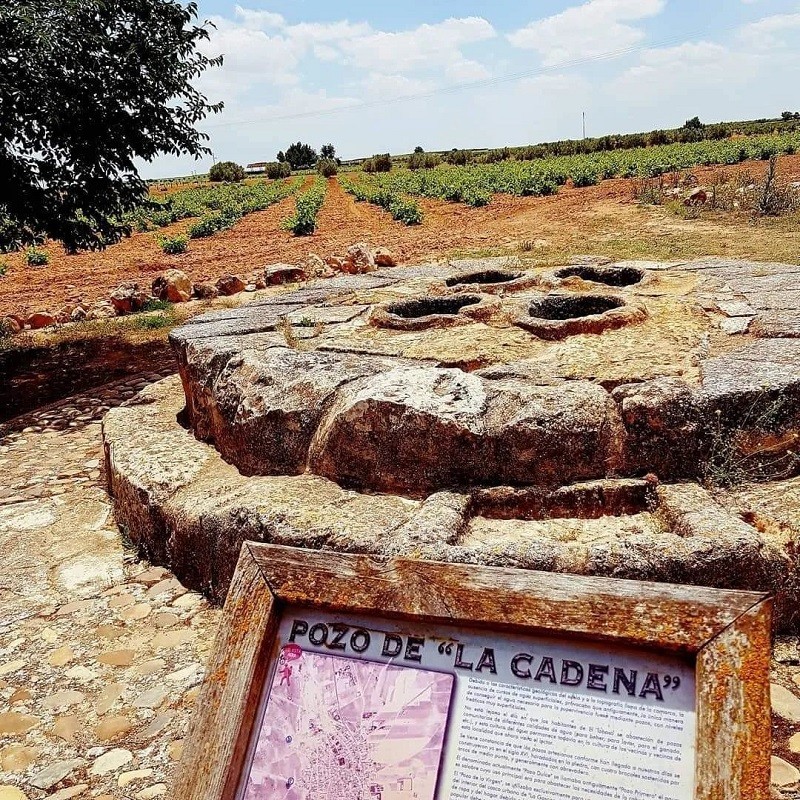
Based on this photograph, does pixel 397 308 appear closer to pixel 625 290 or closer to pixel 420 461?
pixel 625 290

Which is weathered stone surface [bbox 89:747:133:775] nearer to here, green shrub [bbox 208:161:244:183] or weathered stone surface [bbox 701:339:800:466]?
weathered stone surface [bbox 701:339:800:466]

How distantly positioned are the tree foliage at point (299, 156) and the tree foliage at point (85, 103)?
60.9m

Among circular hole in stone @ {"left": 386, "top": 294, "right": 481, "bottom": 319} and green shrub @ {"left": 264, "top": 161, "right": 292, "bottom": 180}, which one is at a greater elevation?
circular hole in stone @ {"left": 386, "top": 294, "right": 481, "bottom": 319}

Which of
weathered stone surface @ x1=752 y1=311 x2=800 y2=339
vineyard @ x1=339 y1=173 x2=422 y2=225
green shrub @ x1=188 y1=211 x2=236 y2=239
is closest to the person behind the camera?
weathered stone surface @ x1=752 y1=311 x2=800 y2=339

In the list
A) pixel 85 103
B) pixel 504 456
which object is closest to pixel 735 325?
pixel 504 456

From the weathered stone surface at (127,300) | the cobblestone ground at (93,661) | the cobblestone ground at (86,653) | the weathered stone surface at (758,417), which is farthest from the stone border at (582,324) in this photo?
the weathered stone surface at (127,300)

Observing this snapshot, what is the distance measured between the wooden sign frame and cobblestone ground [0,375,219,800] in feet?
0.75

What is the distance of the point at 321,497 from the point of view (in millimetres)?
2754

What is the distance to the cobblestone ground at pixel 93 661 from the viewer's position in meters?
2.01

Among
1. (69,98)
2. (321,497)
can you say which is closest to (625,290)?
(321,497)

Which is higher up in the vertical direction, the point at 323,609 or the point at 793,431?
the point at 323,609

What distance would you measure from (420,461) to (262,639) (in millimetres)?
1408

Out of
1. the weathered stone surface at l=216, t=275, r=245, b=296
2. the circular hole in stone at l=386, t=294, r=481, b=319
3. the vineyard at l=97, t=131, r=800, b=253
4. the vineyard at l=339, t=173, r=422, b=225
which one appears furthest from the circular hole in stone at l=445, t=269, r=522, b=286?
the vineyard at l=339, t=173, r=422, b=225

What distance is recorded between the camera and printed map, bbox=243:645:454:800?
47.6 inches
